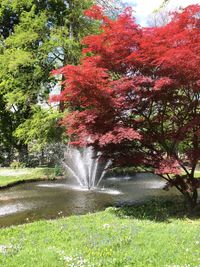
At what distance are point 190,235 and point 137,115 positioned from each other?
3.51m

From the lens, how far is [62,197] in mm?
11789

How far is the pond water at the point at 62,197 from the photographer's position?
9.67 metres

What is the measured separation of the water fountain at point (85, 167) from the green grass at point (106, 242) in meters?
6.11

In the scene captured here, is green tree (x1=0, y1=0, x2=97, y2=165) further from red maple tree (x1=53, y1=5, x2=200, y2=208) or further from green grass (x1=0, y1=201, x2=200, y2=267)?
green grass (x1=0, y1=201, x2=200, y2=267)

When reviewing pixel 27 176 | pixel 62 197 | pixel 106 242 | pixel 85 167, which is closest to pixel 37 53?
pixel 85 167

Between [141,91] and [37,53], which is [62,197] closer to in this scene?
[141,91]

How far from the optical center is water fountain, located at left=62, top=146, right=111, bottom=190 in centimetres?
1494

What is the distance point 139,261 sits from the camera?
5223 millimetres

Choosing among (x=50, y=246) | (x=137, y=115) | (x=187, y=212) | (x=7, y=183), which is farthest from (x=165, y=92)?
(x=7, y=183)

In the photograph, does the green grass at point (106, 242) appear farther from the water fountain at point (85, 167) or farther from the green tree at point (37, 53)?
the green tree at point (37, 53)

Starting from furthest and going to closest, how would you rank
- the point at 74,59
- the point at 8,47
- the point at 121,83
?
the point at 8,47, the point at 74,59, the point at 121,83

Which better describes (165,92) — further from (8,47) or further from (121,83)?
(8,47)

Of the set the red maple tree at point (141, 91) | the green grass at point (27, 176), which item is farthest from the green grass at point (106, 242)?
the green grass at point (27, 176)

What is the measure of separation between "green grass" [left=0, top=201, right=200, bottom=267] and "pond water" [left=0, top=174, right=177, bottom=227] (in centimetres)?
177
